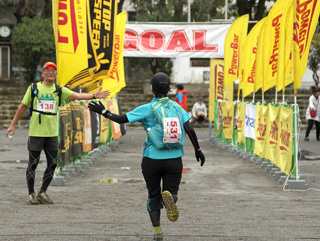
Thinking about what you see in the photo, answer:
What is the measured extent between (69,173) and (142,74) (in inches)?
1374

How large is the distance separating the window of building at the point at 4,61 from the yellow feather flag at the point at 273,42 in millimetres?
33637

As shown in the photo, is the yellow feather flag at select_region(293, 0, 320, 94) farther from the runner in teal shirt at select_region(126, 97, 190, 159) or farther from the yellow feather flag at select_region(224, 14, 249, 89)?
the yellow feather flag at select_region(224, 14, 249, 89)

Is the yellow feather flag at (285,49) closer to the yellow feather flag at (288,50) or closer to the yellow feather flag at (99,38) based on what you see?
the yellow feather flag at (288,50)

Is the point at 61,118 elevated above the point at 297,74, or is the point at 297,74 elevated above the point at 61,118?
the point at 297,74

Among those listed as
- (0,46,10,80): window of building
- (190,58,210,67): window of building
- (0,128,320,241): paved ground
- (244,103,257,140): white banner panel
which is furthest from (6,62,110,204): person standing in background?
(0,46,10,80): window of building

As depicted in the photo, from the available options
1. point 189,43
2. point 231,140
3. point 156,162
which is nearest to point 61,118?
point 156,162

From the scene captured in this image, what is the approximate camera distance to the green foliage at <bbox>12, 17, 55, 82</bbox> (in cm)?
3553

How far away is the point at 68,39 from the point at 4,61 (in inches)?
1397

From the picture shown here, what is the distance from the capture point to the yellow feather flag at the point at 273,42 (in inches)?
489

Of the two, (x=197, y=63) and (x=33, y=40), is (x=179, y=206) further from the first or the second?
(x=197, y=63)

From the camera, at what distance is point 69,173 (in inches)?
491

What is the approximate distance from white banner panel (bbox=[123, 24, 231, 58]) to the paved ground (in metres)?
9.68

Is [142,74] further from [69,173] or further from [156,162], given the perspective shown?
[156,162]

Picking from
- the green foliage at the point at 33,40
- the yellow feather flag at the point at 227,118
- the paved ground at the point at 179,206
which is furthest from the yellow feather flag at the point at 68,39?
the green foliage at the point at 33,40
